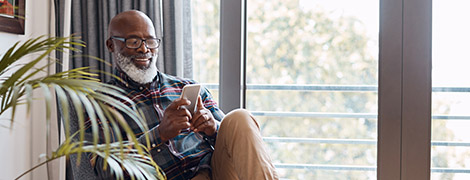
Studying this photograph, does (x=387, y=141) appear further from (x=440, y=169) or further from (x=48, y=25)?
Answer: (x=48, y=25)

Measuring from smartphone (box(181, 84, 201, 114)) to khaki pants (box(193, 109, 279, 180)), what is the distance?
16cm

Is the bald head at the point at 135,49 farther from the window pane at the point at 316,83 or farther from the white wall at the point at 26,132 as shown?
the window pane at the point at 316,83

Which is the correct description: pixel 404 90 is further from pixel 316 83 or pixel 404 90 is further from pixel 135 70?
pixel 135 70

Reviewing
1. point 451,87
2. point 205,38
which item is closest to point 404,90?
point 451,87

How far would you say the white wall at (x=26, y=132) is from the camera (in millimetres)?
2201

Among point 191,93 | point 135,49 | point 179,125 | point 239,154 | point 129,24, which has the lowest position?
point 239,154

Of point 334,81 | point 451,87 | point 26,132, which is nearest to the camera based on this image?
point 26,132

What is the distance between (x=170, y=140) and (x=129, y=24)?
60 centimetres

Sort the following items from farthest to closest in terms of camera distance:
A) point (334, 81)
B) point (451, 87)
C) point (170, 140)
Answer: point (334, 81) < point (451, 87) < point (170, 140)

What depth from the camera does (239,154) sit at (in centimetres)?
193

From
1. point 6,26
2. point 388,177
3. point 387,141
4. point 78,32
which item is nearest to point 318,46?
point 387,141

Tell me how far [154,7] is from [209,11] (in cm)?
32

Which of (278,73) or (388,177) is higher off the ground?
(278,73)

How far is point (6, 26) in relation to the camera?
2158 mm
